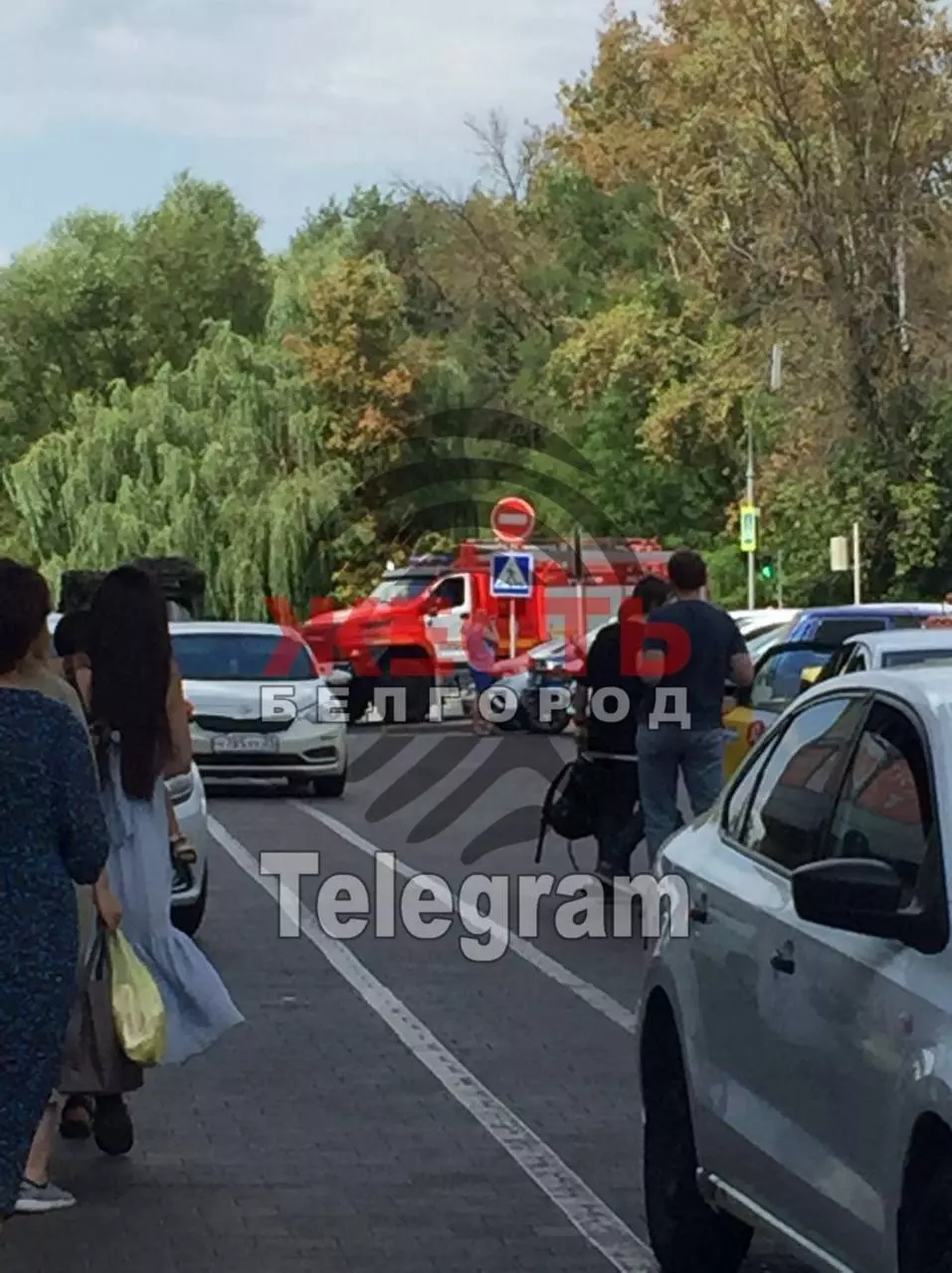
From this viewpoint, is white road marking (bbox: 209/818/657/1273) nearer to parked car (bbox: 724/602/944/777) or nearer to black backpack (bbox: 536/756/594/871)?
black backpack (bbox: 536/756/594/871)

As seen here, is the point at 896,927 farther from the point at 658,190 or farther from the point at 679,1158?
the point at 658,190

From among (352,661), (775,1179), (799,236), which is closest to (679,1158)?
(775,1179)

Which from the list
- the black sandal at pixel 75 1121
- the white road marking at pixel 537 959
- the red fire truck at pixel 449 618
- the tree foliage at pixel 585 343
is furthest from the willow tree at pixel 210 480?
the black sandal at pixel 75 1121

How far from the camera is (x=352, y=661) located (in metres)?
43.5

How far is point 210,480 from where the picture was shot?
56406 mm

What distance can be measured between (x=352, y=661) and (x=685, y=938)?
36.5 metres

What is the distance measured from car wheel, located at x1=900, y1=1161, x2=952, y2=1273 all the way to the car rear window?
1704 cm

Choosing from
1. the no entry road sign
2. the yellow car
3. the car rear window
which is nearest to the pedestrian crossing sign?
the no entry road sign

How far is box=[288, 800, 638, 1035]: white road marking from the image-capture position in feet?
40.7

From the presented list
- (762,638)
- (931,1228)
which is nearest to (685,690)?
(931,1228)

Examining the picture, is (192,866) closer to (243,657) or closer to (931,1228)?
(931,1228)

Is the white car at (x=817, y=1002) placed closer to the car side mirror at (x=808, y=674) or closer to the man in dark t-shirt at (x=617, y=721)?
the man in dark t-shirt at (x=617, y=721)

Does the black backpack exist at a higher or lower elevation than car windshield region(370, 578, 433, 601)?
lower

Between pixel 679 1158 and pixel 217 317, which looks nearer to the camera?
pixel 679 1158
